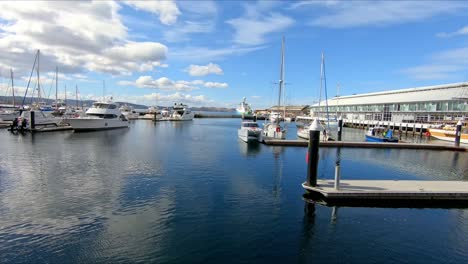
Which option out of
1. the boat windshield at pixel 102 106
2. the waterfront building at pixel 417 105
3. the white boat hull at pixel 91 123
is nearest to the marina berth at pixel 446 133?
the waterfront building at pixel 417 105

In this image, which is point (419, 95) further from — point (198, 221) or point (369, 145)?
point (198, 221)

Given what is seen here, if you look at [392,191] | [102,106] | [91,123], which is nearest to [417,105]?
[392,191]

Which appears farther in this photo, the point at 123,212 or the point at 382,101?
the point at 382,101

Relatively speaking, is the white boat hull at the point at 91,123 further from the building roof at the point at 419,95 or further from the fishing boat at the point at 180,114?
the building roof at the point at 419,95

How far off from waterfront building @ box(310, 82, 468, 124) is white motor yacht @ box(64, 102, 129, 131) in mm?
45452

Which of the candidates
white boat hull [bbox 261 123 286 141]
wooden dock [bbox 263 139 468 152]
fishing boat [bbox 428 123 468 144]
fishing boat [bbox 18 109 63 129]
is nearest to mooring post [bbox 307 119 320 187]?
wooden dock [bbox 263 139 468 152]

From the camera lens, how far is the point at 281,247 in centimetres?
1080

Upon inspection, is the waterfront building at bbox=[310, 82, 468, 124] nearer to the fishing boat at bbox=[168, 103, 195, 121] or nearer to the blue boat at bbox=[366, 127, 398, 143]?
the blue boat at bbox=[366, 127, 398, 143]

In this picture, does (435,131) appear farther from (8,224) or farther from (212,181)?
→ (8,224)

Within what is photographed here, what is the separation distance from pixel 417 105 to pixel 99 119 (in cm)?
7954

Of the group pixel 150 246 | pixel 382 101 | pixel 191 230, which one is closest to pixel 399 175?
pixel 191 230

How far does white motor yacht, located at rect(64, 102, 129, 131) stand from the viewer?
56.8 metres

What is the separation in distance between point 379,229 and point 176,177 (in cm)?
1362

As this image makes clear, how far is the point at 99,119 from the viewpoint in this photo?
198ft
